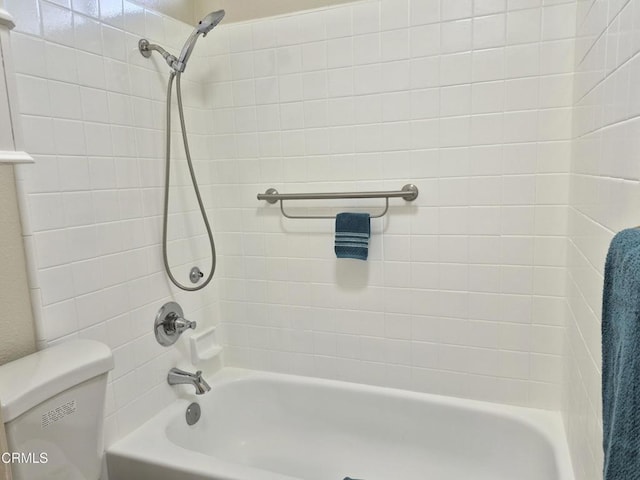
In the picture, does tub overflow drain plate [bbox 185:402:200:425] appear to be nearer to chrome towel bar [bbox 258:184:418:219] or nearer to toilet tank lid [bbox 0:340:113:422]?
toilet tank lid [bbox 0:340:113:422]

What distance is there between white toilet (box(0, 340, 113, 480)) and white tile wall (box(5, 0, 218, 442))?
160 millimetres

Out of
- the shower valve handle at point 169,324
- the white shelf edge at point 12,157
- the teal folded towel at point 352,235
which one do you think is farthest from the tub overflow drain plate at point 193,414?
the white shelf edge at point 12,157

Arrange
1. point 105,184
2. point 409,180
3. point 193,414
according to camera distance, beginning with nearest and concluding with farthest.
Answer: point 105,184 → point 409,180 → point 193,414

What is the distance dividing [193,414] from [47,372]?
0.84m

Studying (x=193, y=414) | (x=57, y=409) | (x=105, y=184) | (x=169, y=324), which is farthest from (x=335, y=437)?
(x=105, y=184)

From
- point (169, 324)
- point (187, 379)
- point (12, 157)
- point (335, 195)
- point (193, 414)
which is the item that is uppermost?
point (12, 157)

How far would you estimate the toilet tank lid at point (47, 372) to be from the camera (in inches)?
41.0

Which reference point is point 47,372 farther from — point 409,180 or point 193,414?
point 409,180

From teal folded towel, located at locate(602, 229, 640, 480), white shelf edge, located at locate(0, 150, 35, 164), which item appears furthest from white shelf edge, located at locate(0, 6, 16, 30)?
teal folded towel, located at locate(602, 229, 640, 480)

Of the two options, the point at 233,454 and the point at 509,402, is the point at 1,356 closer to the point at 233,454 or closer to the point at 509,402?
the point at 233,454

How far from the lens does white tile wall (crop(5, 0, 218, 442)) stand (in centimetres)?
130

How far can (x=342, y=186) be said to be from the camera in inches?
73.6

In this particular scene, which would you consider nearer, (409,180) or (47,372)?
(47,372)

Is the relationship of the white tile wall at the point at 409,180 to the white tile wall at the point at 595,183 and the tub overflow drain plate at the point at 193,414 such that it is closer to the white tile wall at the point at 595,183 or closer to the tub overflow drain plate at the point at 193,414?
the white tile wall at the point at 595,183
